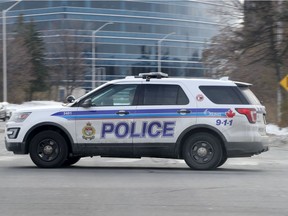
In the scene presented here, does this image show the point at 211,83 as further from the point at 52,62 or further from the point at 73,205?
the point at 52,62

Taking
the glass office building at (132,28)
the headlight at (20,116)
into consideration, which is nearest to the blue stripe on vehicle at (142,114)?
the headlight at (20,116)

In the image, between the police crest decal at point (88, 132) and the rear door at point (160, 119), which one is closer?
the rear door at point (160, 119)

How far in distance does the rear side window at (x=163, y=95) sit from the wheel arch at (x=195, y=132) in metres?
0.56

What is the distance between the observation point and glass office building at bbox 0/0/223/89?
250 ft

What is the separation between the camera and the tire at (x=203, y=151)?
10867 millimetres

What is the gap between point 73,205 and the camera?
7441 mm

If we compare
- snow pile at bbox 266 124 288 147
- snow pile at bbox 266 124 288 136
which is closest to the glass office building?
A: snow pile at bbox 266 124 288 136

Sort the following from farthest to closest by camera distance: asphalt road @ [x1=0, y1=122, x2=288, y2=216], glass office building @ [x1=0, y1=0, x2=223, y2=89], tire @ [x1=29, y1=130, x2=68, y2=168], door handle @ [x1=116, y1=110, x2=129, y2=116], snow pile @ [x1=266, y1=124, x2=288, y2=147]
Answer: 1. glass office building @ [x1=0, y1=0, x2=223, y2=89]
2. snow pile @ [x1=266, y1=124, x2=288, y2=147]
3. tire @ [x1=29, y1=130, x2=68, y2=168]
4. door handle @ [x1=116, y1=110, x2=129, y2=116]
5. asphalt road @ [x1=0, y1=122, x2=288, y2=216]

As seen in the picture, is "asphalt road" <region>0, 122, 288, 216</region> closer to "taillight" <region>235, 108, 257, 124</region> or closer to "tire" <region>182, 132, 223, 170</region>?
"tire" <region>182, 132, 223, 170</region>

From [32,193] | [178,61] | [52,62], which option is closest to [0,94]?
[52,62]

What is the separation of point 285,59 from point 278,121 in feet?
10.2

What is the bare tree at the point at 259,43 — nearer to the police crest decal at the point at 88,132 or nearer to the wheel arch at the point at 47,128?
the police crest decal at the point at 88,132

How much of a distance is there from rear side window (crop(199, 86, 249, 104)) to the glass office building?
60.8 meters

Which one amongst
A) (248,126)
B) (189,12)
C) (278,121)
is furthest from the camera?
(189,12)
